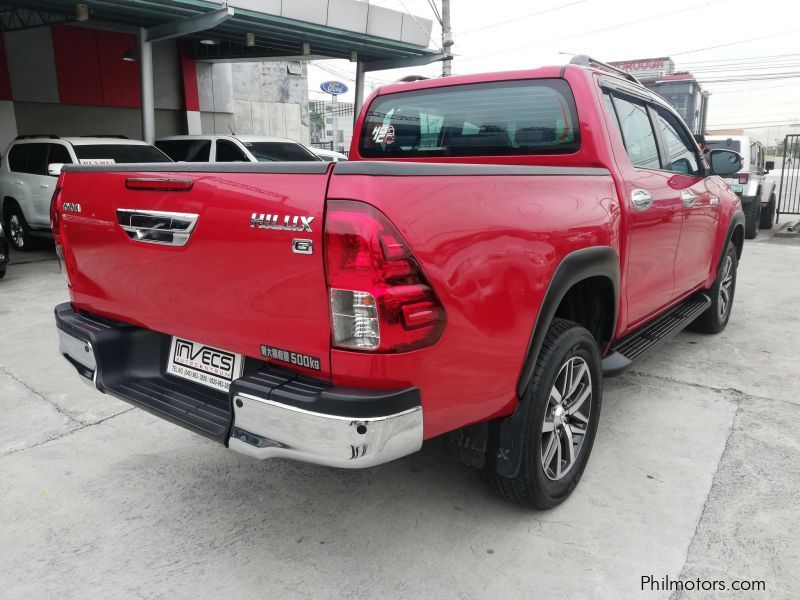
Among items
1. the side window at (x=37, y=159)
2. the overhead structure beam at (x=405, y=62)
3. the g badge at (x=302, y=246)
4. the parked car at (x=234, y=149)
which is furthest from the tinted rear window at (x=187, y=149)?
the g badge at (x=302, y=246)

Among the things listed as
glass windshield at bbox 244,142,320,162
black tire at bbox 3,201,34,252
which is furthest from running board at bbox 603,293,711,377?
black tire at bbox 3,201,34,252

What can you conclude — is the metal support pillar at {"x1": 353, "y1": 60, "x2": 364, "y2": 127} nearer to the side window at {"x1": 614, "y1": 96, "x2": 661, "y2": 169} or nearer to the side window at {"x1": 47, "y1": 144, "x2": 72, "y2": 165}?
the side window at {"x1": 47, "y1": 144, "x2": 72, "y2": 165}

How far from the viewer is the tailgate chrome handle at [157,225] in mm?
2252

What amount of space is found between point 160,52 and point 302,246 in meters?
16.8

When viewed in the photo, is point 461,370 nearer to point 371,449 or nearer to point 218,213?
point 371,449

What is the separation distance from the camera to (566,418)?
9.13 ft

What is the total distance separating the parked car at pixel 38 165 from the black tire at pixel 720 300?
788cm

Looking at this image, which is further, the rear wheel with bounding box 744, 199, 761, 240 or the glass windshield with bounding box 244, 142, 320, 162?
the glass windshield with bounding box 244, 142, 320, 162

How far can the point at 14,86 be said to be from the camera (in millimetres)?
13656

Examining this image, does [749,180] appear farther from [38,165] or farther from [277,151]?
[38,165]

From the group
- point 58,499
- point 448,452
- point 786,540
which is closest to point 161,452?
point 58,499

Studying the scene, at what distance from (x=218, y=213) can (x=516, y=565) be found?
168cm

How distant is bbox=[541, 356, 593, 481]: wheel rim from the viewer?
2.66 meters

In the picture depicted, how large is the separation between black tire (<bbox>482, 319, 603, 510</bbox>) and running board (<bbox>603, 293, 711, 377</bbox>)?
297 millimetres
